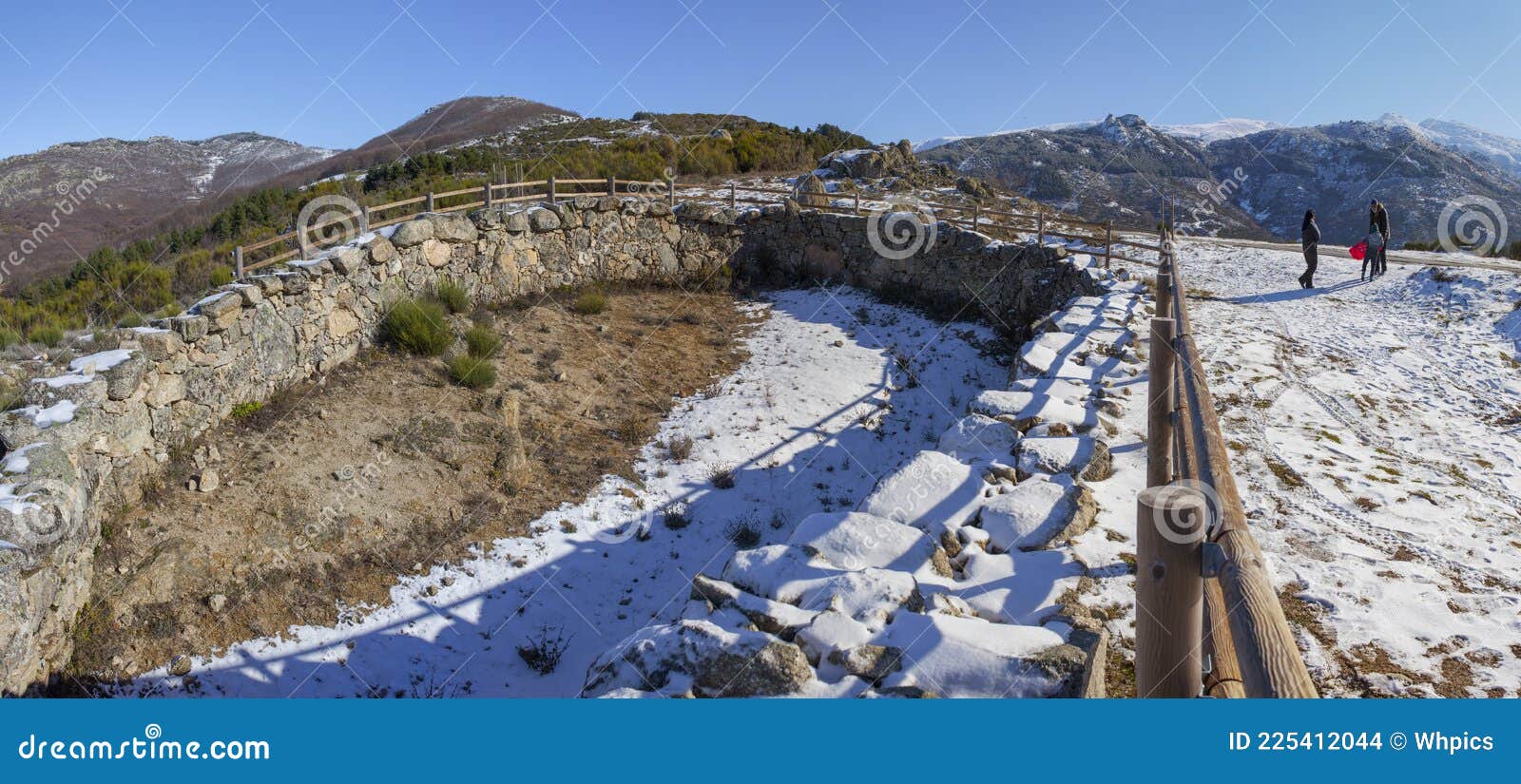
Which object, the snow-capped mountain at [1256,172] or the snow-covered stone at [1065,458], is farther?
the snow-capped mountain at [1256,172]

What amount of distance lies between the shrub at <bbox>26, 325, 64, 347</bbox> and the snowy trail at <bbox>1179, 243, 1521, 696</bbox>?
52.0 ft

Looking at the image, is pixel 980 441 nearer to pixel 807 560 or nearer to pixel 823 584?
pixel 807 560

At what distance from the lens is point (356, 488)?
8188mm

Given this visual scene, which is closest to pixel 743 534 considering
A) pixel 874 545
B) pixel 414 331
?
pixel 874 545

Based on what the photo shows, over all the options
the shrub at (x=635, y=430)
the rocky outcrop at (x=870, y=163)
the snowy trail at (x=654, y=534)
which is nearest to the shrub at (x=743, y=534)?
the snowy trail at (x=654, y=534)

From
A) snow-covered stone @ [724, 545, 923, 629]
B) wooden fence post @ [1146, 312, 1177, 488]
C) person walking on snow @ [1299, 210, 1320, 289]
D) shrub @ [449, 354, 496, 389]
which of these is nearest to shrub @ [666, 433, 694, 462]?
shrub @ [449, 354, 496, 389]

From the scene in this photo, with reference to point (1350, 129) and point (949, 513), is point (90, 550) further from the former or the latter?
point (1350, 129)

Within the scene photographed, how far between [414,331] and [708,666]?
30.6 ft

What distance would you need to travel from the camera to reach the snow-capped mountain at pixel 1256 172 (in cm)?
5512

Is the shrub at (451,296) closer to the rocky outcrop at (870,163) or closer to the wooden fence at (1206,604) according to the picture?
the wooden fence at (1206,604)

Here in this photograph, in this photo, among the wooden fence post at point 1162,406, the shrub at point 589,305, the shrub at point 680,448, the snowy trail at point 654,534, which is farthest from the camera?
the shrub at point 589,305

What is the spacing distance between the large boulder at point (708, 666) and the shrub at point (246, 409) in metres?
7.33

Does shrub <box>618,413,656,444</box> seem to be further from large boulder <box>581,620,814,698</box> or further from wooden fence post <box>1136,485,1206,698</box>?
wooden fence post <box>1136,485,1206,698</box>

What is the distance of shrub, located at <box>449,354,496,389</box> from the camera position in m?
10.6
